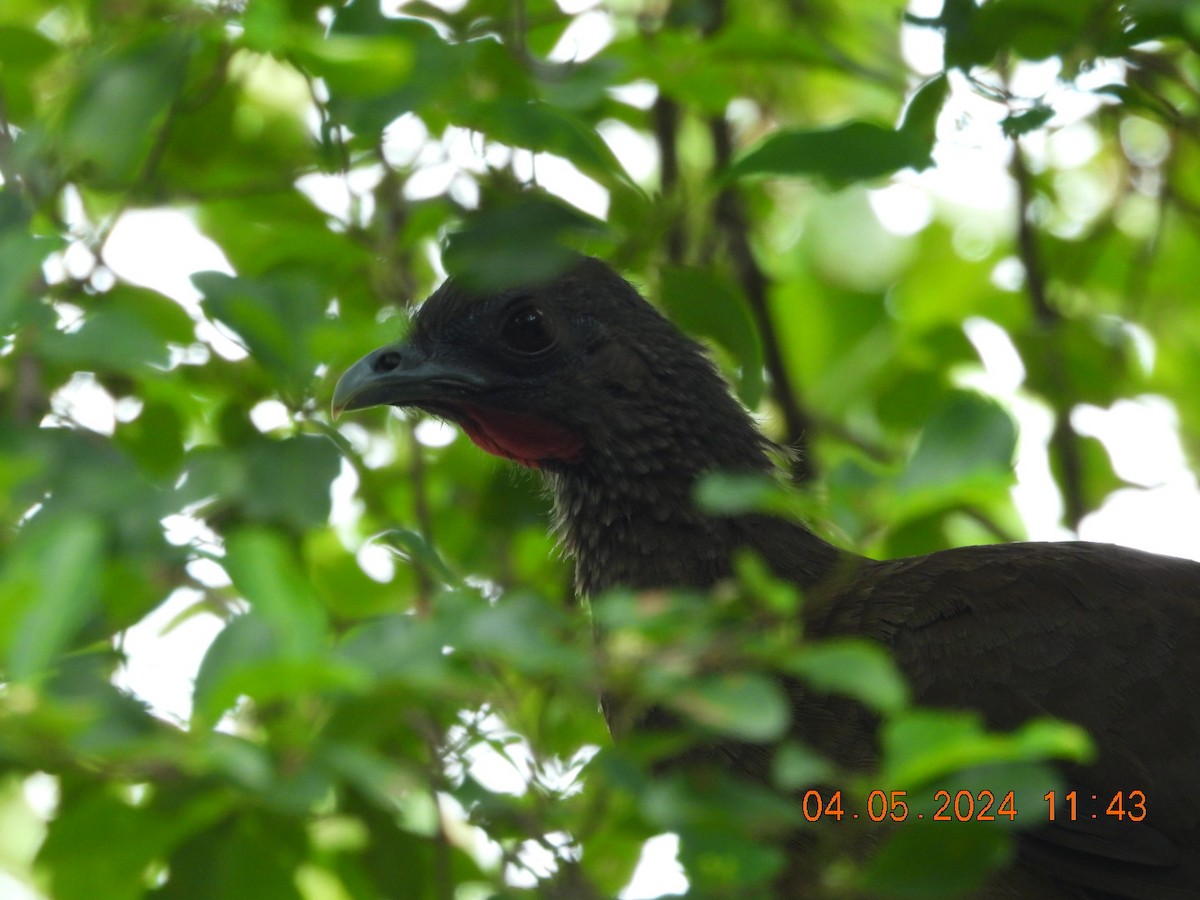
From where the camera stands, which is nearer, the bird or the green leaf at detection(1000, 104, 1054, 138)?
the green leaf at detection(1000, 104, 1054, 138)

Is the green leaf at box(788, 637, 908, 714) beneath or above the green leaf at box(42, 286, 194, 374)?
beneath

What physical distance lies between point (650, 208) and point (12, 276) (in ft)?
5.68

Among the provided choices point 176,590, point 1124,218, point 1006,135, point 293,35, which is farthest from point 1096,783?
point 1124,218

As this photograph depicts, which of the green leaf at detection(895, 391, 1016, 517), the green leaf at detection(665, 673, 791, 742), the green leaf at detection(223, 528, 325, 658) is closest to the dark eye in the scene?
the green leaf at detection(895, 391, 1016, 517)

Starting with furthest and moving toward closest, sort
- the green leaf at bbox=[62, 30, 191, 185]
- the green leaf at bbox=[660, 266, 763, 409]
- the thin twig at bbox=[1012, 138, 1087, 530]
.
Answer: the thin twig at bbox=[1012, 138, 1087, 530]
the green leaf at bbox=[660, 266, 763, 409]
the green leaf at bbox=[62, 30, 191, 185]

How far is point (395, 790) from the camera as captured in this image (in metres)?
1.78

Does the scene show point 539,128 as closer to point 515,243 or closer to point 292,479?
point 515,243

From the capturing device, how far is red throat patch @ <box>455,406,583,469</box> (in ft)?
13.3

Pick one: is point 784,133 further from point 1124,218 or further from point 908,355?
point 1124,218

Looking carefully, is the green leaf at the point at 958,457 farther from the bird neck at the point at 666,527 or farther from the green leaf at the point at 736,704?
the bird neck at the point at 666,527

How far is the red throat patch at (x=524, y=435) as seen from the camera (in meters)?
4.07

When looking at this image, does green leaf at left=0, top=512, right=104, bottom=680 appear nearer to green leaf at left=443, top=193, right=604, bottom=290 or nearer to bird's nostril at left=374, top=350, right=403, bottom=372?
green leaf at left=443, top=193, right=604, bottom=290

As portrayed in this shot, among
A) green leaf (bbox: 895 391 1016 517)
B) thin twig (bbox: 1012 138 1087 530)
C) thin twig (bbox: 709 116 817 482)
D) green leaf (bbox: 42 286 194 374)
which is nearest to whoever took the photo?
green leaf (bbox: 895 391 1016 517)
